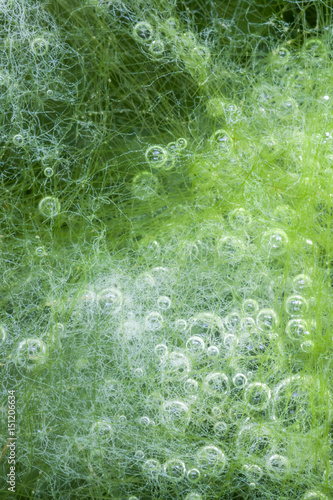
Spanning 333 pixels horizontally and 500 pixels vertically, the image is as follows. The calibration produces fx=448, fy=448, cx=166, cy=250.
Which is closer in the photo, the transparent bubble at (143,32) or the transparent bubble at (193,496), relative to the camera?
the transparent bubble at (193,496)

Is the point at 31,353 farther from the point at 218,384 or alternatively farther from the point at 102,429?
the point at 218,384

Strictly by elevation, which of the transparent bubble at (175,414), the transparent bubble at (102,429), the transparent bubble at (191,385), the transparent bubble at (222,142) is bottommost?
the transparent bubble at (102,429)

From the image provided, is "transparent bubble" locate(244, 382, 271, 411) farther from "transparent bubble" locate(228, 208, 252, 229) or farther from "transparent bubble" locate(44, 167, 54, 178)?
"transparent bubble" locate(44, 167, 54, 178)

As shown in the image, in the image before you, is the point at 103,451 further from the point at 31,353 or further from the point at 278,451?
the point at 278,451

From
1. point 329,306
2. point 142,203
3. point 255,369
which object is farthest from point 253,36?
point 255,369

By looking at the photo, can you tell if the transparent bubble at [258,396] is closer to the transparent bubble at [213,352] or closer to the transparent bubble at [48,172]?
the transparent bubble at [213,352]

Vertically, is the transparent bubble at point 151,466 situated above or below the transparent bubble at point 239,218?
below

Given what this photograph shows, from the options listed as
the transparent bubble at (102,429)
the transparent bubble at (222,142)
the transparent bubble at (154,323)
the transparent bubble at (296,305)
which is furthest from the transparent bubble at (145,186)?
the transparent bubble at (102,429)
